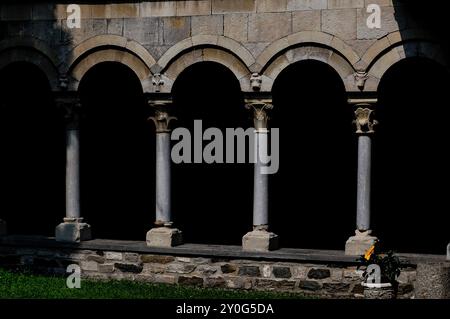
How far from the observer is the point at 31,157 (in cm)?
1931

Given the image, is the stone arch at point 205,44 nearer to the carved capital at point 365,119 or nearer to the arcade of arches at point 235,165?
the arcade of arches at point 235,165

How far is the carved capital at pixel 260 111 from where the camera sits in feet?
49.4

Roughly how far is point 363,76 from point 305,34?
1073mm

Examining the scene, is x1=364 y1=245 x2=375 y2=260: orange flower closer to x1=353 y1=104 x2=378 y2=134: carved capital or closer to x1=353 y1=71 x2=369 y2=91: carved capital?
x1=353 y1=104 x2=378 y2=134: carved capital

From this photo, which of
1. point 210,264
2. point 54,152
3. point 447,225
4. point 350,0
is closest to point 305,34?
point 350,0

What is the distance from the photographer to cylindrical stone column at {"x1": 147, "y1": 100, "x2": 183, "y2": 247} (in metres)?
15.5

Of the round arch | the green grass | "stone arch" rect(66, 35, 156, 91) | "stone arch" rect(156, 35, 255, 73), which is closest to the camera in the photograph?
the green grass

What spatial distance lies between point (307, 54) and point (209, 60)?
1.55 metres

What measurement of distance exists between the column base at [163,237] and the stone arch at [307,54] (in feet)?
8.82

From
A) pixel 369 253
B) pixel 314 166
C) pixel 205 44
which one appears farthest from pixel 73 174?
pixel 369 253

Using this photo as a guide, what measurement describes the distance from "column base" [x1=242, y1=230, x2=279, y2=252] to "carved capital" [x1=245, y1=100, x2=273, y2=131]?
159 cm

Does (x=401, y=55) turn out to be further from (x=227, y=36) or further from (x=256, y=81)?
(x=227, y=36)

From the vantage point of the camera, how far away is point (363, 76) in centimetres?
1449

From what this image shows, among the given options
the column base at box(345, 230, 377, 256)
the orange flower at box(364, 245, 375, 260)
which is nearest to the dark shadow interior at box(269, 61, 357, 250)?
the column base at box(345, 230, 377, 256)
